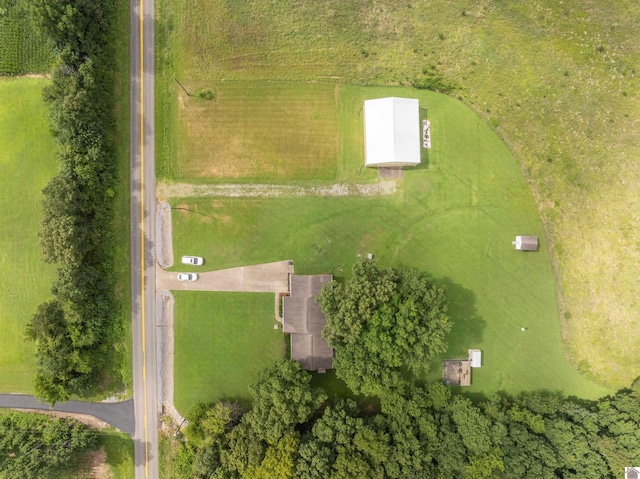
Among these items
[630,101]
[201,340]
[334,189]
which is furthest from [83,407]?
[630,101]

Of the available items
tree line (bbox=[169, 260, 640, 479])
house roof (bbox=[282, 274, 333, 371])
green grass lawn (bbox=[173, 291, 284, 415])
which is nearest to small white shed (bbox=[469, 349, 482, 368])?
tree line (bbox=[169, 260, 640, 479])

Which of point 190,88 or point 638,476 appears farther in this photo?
point 190,88

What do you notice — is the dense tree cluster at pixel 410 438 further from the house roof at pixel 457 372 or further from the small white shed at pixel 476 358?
the small white shed at pixel 476 358

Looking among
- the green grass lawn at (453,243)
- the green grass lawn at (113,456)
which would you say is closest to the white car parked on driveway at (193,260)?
the green grass lawn at (453,243)

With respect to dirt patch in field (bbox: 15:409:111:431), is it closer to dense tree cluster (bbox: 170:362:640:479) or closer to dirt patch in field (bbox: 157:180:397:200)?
dense tree cluster (bbox: 170:362:640:479)

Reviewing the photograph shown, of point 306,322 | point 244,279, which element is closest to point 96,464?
point 244,279

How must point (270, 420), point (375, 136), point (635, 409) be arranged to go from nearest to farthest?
point (270, 420) → point (635, 409) → point (375, 136)

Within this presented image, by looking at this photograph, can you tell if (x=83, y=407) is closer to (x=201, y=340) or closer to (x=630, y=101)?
(x=201, y=340)
